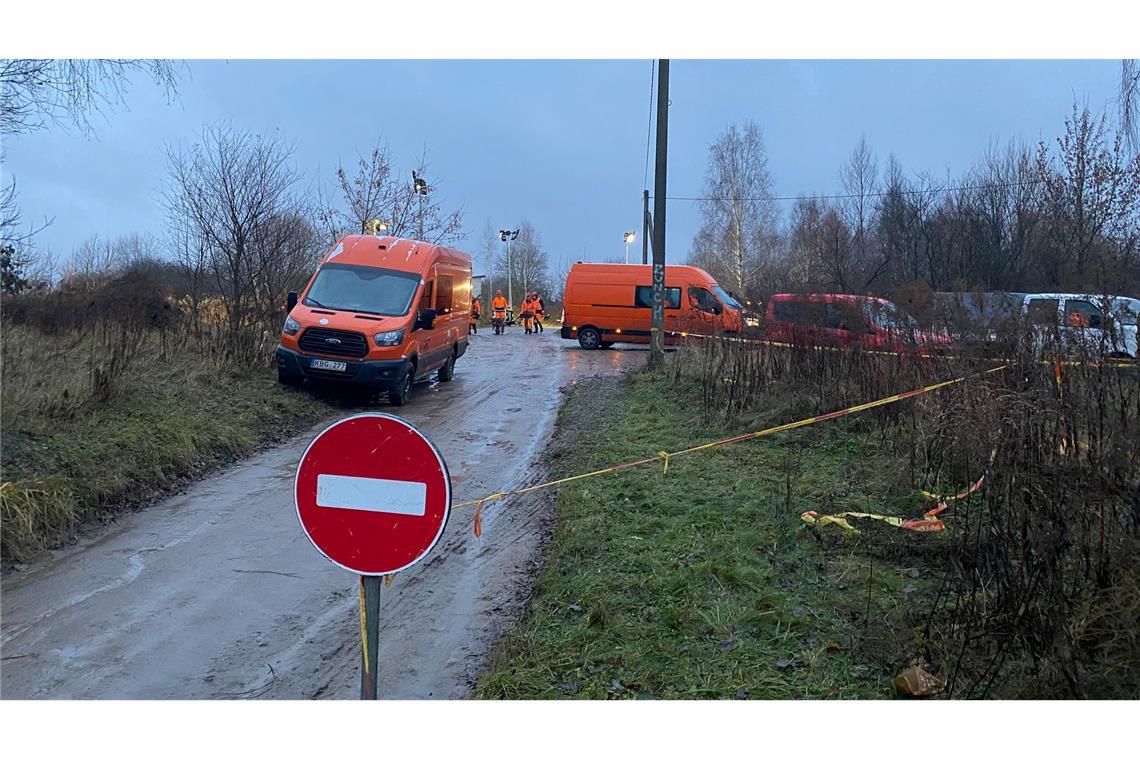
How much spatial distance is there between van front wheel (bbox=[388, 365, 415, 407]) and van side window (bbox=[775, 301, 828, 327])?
595cm

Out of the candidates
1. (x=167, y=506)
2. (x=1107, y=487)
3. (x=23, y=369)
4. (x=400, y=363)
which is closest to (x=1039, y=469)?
(x=1107, y=487)

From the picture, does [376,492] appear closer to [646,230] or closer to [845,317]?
[845,317]

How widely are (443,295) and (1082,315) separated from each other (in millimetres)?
11533

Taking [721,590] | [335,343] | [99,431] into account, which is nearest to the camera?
[721,590]

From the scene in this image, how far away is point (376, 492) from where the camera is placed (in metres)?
2.97

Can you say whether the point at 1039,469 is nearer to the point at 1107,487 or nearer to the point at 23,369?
the point at 1107,487

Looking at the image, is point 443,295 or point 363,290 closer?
point 363,290

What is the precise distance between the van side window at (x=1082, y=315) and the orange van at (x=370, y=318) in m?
9.41

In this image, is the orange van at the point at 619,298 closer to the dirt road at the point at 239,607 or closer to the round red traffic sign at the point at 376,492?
the dirt road at the point at 239,607

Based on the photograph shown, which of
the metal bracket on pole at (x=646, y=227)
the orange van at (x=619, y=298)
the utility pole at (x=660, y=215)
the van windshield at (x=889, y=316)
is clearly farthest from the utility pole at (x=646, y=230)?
Answer: the van windshield at (x=889, y=316)

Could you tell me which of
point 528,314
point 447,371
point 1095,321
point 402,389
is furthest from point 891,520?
point 528,314

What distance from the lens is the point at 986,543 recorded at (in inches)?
153

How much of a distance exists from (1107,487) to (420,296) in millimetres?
11231

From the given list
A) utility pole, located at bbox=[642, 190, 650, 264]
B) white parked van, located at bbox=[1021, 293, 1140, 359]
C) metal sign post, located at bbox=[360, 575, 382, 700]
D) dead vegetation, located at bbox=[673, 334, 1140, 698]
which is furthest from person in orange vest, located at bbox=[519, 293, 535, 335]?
metal sign post, located at bbox=[360, 575, 382, 700]
